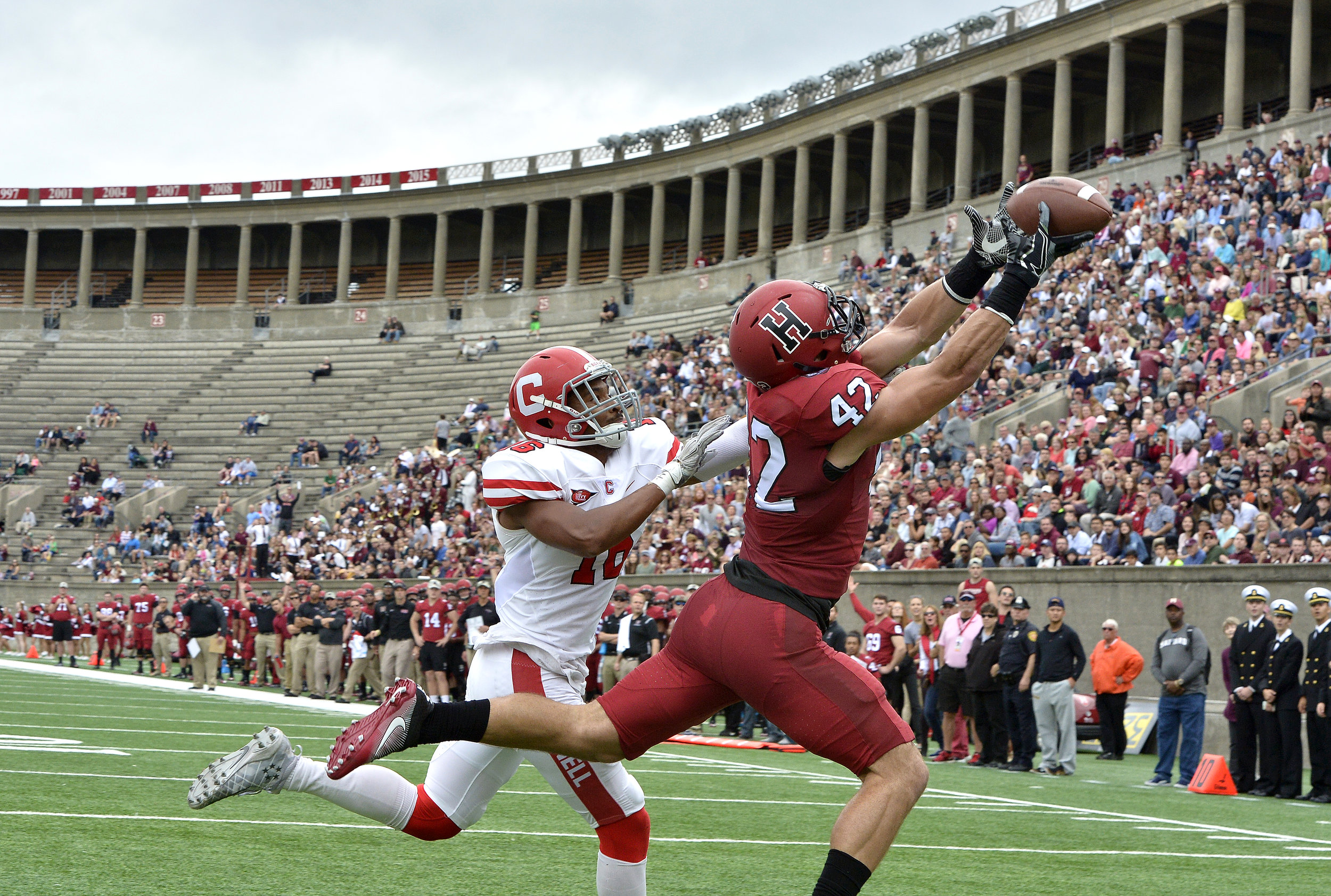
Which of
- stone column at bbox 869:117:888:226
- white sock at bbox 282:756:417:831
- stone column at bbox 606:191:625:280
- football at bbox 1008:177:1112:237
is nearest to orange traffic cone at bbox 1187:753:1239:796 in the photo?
football at bbox 1008:177:1112:237

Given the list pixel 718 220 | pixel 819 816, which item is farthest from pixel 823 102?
pixel 819 816

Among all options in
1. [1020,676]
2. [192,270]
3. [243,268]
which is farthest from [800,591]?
[192,270]

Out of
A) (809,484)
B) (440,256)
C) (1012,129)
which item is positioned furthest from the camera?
(440,256)

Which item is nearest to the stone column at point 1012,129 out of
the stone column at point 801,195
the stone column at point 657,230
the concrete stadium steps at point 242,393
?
the stone column at point 801,195

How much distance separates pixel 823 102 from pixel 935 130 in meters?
3.53

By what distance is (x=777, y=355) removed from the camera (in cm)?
457

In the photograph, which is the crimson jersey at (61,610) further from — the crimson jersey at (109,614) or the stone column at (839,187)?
the stone column at (839,187)

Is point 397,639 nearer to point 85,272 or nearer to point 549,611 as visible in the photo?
point 549,611

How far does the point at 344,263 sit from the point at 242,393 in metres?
8.72

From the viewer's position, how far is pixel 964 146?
130 feet

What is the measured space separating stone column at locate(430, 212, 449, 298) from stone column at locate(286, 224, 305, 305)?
5.22m

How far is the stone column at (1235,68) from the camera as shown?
3152cm

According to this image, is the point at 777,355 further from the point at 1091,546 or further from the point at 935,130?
the point at 935,130

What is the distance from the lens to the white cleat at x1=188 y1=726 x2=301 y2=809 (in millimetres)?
4723
